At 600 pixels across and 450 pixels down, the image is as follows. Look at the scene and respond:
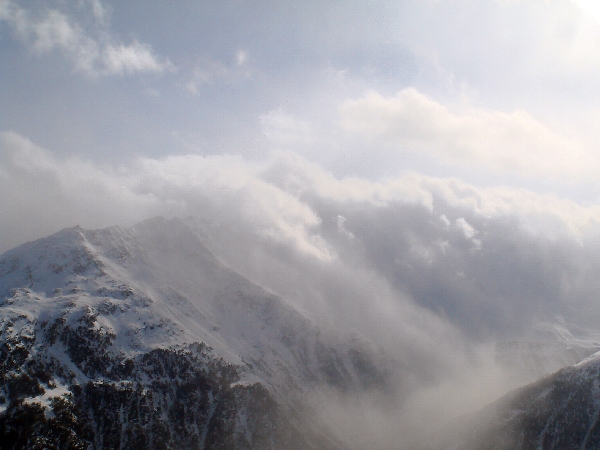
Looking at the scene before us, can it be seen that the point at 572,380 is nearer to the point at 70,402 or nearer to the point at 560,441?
the point at 560,441

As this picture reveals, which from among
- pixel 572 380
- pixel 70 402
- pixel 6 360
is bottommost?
pixel 70 402

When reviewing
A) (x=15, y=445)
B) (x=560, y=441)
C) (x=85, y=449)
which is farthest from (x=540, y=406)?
(x=15, y=445)

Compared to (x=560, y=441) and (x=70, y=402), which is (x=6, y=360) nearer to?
(x=70, y=402)

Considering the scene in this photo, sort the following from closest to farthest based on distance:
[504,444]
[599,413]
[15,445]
→ [15,445], [599,413], [504,444]

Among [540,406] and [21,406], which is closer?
[21,406]

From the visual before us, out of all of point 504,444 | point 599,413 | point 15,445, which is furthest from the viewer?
point 504,444

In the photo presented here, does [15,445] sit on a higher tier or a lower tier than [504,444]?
lower

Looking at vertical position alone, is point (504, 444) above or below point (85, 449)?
above

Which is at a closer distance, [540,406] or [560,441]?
[560,441]

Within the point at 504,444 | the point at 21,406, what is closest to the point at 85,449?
the point at 21,406
